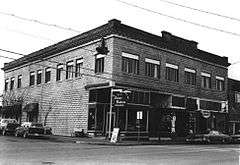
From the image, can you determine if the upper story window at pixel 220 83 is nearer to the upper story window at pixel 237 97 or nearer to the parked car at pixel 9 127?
the upper story window at pixel 237 97

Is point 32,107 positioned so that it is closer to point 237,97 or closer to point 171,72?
point 171,72

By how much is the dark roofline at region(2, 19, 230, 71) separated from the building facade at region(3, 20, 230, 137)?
0.09 metres

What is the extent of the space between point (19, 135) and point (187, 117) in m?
17.4

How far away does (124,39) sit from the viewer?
1309 inches

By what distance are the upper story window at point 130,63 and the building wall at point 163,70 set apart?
0.36m

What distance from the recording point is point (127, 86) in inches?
1300

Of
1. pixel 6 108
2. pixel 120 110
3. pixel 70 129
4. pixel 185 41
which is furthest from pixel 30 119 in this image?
pixel 185 41

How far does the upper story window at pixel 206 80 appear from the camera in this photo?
42819 millimetres

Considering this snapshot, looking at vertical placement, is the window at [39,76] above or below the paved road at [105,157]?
above

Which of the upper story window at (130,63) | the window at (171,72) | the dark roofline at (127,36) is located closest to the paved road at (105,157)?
the upper story window at (130,63)

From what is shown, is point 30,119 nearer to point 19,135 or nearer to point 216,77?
point 19,135

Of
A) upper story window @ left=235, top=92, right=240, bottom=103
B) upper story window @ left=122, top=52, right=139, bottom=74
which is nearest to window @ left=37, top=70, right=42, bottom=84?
upper story window @ left=122, top=52, right=139, bottom=74

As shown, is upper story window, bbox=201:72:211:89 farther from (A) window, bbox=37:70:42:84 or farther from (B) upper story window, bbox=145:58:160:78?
(A) window, bbox=37:70:42:84

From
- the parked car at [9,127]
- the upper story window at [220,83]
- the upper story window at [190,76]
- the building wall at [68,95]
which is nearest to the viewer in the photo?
the building wall at [68,95]
